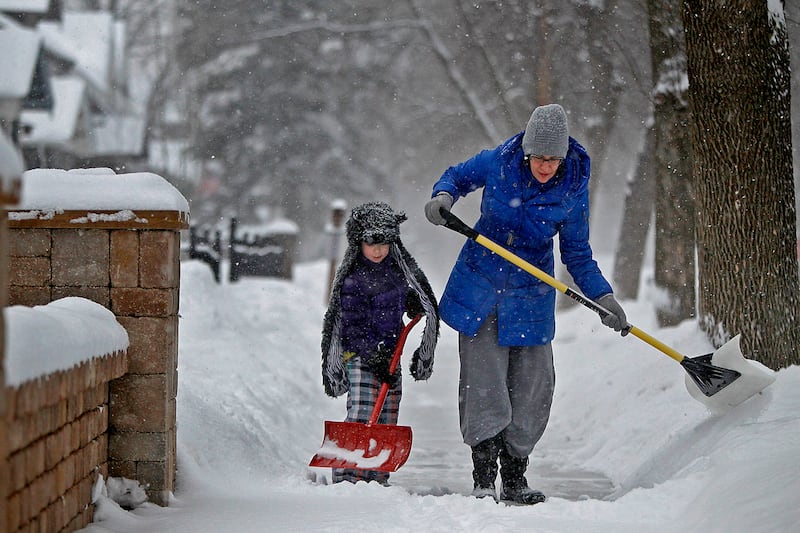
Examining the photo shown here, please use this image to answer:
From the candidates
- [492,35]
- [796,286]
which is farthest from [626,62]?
[796,286]

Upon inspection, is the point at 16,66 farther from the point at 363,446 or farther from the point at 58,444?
the point at 58,444

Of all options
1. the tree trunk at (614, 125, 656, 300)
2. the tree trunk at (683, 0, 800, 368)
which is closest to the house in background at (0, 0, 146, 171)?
the tree trunk at (614, 125, 656, 300)

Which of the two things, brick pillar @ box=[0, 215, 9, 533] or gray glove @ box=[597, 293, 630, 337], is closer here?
brick pillar @ box=[0, 215, 9, 533]

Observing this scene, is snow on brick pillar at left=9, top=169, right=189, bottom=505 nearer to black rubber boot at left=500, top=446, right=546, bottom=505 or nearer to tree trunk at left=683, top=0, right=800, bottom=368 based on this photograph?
black rubber boot at left=500, top=446, right=546, bottom=505

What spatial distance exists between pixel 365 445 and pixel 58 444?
220 cm

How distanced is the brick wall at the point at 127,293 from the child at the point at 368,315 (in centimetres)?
137

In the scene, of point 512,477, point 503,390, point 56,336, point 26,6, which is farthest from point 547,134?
point 26,6

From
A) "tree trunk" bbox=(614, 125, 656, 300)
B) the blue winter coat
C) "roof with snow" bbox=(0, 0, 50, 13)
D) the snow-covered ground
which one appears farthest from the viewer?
"roof with snow" bbox=(0, 0, 50, 13)

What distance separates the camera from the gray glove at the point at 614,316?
5184 mm

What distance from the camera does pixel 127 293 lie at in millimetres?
4246

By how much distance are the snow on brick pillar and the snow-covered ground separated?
283mm

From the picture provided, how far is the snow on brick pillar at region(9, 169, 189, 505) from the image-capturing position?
13.8 feet

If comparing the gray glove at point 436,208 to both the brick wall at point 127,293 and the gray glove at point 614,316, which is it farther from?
the brick wall at point 127,293

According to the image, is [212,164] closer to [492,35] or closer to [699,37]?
[492,35]
